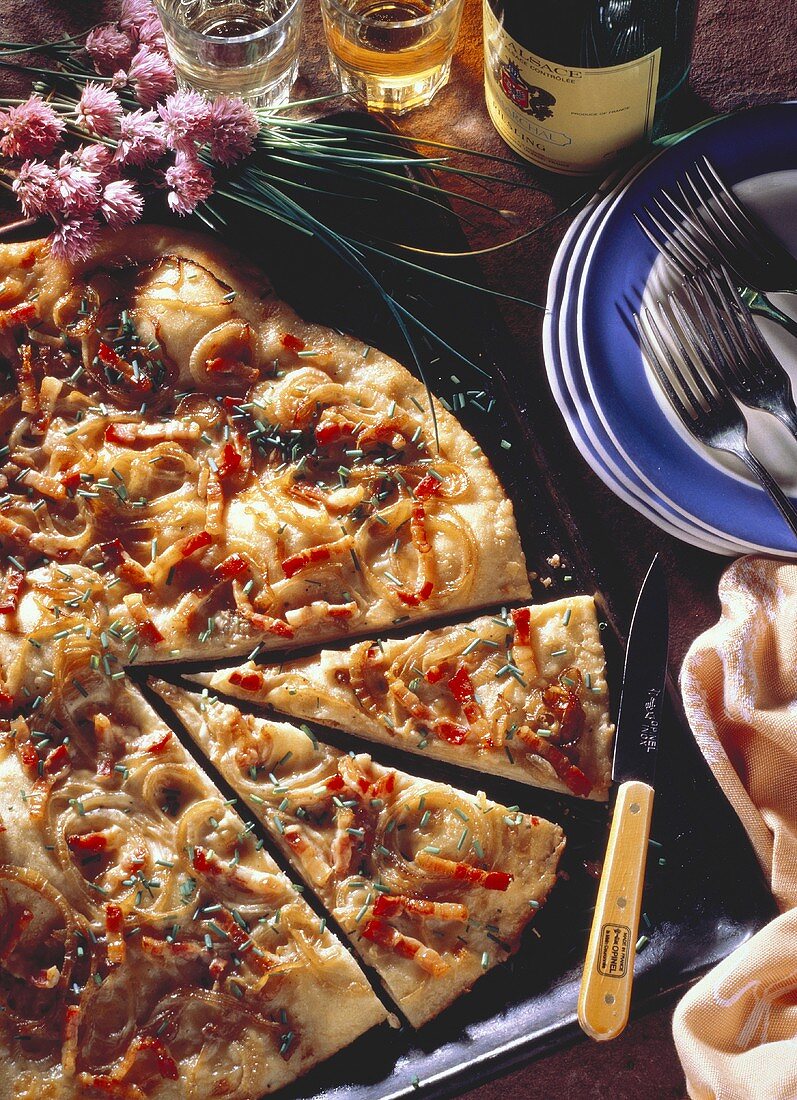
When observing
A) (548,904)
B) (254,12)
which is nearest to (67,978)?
(548,904)

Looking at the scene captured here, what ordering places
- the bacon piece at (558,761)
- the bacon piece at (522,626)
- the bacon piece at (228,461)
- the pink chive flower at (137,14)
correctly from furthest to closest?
the pink chive flower at (137,14) → the bacon piece at (228,461) → the bacon piece at (522,626) → the bacon piece at (558,761)

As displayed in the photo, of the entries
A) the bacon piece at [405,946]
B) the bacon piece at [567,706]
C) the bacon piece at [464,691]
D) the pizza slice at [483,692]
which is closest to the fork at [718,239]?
the pizza slice at [483,692]

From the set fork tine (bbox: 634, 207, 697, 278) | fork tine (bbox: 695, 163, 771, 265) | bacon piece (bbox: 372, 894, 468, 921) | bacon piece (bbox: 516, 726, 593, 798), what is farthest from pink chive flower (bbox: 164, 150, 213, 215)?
bacon piece (bbox: 372, 894, 468, 921)

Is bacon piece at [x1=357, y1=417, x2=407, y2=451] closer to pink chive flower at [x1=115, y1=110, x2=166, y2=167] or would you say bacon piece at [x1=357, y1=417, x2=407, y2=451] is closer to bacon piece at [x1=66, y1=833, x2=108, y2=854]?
pink chive flower at [x1=115, y1=110, x2=166, y2=167]

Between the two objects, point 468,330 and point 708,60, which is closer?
point 468,330

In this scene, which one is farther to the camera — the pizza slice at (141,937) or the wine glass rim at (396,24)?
the wine glass rim at (396,24)

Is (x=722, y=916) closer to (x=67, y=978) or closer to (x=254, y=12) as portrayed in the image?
(x=67, y=978)

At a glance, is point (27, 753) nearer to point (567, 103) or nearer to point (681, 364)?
point (681, 364)

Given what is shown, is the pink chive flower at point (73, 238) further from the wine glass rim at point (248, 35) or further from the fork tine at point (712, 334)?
the fork tine at point (712, 334)
